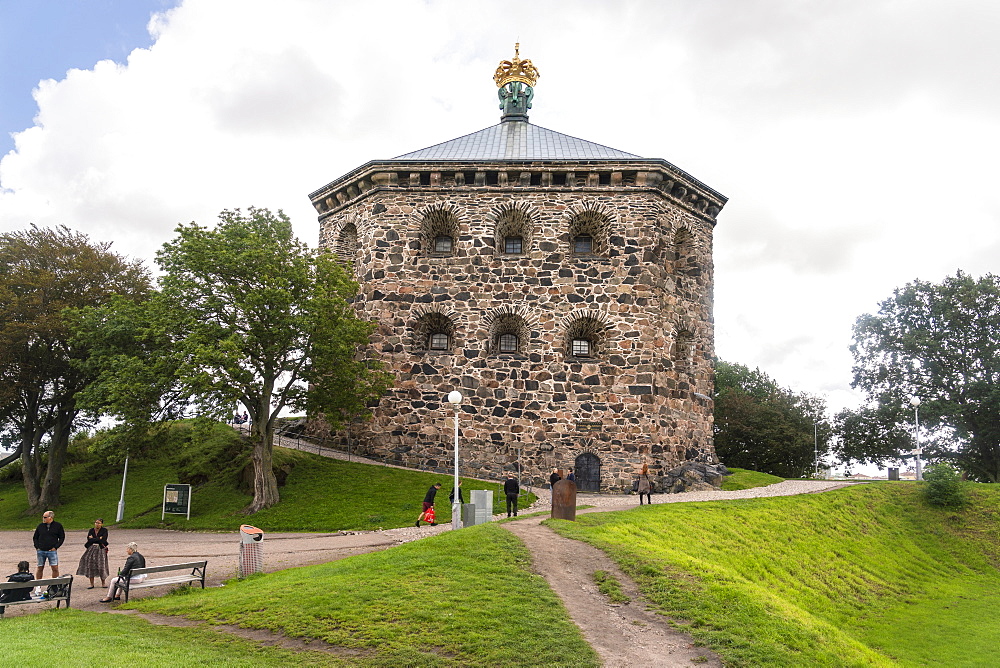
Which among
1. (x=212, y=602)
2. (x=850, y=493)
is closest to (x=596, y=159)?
(x=850, y=493)

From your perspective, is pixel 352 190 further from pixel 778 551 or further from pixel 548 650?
pixel 548 650

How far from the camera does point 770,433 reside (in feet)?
120

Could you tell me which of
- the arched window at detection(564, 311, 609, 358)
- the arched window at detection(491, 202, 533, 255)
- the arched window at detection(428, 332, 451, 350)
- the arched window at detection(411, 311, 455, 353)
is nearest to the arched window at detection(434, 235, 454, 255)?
the arched window at detection(491, 202, 533, 255)

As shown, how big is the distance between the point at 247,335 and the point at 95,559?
9.98 metres

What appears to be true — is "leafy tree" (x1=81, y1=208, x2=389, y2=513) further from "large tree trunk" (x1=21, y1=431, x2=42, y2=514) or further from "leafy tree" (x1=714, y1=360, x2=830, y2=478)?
"leafy tree" (x1=714, y1=360, x2=830, y2=478)

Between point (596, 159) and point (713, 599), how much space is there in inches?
804

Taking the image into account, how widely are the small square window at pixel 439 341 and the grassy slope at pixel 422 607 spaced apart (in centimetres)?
1536

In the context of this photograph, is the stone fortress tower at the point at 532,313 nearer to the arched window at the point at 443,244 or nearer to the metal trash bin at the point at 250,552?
the arched window at the point at 443,244

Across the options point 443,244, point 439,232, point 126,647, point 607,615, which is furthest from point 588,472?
point 126,647

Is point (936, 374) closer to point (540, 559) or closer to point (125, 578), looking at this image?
point (540, 559)

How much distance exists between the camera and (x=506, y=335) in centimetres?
2781

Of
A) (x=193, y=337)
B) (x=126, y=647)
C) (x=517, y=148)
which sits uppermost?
(x=517, y=148)

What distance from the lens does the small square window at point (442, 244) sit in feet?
93.6

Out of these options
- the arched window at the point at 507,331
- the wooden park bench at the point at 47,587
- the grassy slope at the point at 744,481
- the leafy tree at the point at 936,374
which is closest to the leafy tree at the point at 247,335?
the arched window at the point at 507,331
